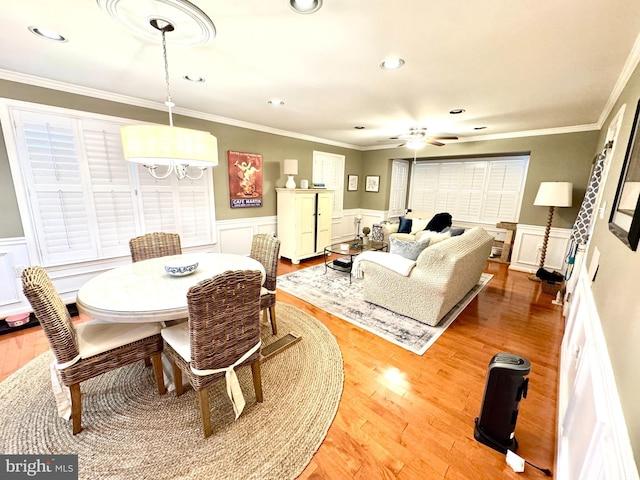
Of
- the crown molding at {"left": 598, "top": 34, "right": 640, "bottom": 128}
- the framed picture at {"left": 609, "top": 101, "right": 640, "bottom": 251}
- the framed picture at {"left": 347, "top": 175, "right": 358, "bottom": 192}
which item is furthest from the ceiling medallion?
the framed picture at {"left": 347, "top": 175, "right": 358, "bottom": 192}

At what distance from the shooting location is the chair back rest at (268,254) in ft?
7.89

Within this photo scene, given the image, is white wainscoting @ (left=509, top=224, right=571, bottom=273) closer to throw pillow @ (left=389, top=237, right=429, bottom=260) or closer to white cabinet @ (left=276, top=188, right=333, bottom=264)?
throw pillow @ (left=389, top=237, right=429, bottom=260)

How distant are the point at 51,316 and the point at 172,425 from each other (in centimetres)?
91

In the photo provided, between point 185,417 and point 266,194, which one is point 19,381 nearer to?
point 185,417

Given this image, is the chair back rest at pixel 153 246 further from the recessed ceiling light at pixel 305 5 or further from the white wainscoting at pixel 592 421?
the white wainscoting at pixel 592 421

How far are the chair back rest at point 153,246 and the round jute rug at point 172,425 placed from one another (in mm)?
→ 996

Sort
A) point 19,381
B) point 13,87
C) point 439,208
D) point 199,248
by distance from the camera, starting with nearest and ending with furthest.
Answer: point 19,381 → point 13,87 → point 199,248 → point 439,208

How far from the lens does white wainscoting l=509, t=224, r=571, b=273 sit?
417 cm

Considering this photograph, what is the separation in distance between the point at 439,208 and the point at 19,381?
7.11 meters

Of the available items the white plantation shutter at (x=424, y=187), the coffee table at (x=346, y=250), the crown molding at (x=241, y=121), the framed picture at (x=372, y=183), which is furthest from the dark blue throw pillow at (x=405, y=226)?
the crown molding at (x=241, y=121)

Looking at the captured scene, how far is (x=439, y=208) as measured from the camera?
21.1ft

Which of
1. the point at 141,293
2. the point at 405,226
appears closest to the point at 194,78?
the point at 141,293

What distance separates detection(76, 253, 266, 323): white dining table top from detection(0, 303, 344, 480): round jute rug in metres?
0.69

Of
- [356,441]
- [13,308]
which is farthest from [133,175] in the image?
[356,441]
